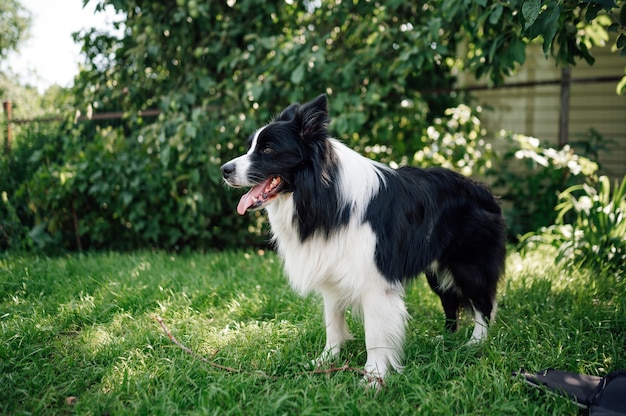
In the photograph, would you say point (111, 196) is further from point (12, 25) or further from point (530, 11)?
point (12, 25)

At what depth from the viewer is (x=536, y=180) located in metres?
5.51

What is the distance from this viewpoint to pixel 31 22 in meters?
17.4

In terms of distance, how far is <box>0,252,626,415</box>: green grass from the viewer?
2209 mm

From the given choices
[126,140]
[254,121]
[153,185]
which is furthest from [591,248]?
[126,140]

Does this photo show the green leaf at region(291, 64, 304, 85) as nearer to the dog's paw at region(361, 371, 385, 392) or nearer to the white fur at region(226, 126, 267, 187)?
the white fur at region(226, 126, 267, 187)

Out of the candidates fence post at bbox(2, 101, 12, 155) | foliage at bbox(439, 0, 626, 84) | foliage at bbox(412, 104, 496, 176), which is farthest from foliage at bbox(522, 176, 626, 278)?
fence post at bbox(2, 101, 12, 155)

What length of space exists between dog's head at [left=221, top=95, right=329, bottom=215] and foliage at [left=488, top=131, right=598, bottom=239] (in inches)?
133

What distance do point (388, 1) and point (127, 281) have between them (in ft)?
11.5

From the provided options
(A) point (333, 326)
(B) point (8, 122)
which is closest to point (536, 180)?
(A) point (333, 326)

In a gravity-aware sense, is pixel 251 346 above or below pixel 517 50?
below

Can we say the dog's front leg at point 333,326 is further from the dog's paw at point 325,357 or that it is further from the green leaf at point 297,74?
the green leaf at point 297,74

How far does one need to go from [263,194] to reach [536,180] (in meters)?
4.20

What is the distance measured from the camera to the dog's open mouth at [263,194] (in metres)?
2.48

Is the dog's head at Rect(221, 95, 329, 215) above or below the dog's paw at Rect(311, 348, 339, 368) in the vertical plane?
above
